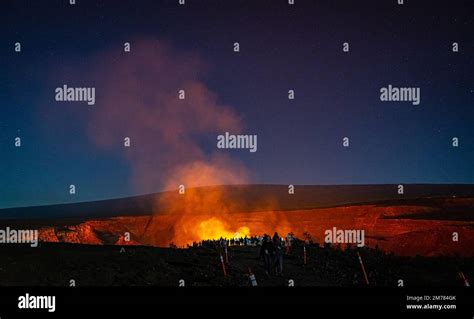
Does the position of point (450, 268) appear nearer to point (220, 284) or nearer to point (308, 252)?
point (308, 252)

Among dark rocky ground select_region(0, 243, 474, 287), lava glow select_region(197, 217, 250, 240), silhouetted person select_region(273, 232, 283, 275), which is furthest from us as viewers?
→ lava glow select_region(197, 217, 250, 240)

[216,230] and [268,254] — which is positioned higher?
[216,230]

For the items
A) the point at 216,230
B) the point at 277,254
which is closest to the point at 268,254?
the point at 277,254

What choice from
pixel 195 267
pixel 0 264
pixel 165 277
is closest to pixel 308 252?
pixel 195 267

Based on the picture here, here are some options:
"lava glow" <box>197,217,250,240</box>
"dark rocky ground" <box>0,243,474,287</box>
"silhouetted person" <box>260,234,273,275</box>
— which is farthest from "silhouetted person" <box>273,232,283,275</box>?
"lava glow" <box>197,217,250,240</box>

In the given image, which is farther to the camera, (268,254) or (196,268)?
(196,268)

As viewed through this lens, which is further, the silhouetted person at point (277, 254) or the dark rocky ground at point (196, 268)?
the silhouetted person at point (277, 254)

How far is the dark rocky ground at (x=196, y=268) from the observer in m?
21.6

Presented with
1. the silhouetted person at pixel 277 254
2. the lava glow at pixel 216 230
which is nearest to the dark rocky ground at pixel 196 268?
the silhouetted person at pixel 277 254

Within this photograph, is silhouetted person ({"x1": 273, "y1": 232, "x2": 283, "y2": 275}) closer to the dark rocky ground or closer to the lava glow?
the dark rocky ground

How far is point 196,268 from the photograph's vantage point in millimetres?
23938

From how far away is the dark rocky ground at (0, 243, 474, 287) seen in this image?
21609 mm

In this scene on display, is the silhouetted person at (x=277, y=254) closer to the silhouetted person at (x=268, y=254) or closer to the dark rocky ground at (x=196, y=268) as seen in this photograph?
the silhouetted person at (x=268, y=254)

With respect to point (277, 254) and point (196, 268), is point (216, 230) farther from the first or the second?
point (277, 254)
